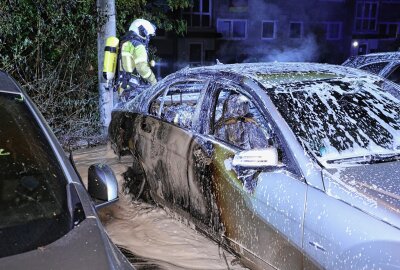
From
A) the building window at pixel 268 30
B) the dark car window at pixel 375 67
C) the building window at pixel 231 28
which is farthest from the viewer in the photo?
the building window at pixel 268 30

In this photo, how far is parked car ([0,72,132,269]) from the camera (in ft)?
5.80

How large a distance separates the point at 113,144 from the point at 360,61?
4.08m

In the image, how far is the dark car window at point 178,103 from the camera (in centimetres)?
408

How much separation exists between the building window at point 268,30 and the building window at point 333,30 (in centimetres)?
492

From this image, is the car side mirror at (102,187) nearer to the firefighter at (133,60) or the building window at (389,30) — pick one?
the firefighter at (133,60)

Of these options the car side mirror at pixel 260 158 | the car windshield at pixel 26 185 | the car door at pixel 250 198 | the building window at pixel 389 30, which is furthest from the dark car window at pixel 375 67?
the building window at pixel 389 30

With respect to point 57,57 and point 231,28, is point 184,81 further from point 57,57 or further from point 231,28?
point 231,28

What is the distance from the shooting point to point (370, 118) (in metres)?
3.25

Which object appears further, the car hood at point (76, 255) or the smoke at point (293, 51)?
the smoke at point (293, 51)

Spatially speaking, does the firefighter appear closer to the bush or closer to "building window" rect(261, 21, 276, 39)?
the bush

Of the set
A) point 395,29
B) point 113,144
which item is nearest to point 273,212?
point 113,144

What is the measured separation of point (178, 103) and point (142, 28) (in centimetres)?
332

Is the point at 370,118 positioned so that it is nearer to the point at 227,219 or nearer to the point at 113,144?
the point at 227,219

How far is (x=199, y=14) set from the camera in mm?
30172
